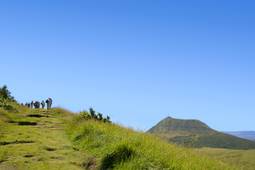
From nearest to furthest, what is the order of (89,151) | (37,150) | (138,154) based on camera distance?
(138,154), (89,151), (37,150)

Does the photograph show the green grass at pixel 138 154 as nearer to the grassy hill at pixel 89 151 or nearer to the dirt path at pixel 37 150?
the grassy hill at pixel 89 151

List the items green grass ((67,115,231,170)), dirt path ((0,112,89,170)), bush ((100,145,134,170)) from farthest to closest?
dirt path ((0,112,89,170)) < bush ((100,145,134,170)) < green grass ((67,115,231,170))

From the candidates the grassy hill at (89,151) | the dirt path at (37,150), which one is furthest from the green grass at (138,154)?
the dirt path at (37,150)

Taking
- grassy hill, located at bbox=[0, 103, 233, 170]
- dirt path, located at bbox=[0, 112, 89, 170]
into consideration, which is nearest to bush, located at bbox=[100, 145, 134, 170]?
grassy hill, located at bbox=[0, 103, 233, 170]

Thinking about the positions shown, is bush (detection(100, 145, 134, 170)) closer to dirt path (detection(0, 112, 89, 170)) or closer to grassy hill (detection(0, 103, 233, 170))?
grassy hill (detection(0, 103, 233, 170))

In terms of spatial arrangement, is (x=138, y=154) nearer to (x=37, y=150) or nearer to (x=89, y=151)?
(x=89, y=151)

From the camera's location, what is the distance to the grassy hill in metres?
13.7

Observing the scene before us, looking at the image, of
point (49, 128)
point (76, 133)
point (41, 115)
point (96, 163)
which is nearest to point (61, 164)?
point (96, 163)

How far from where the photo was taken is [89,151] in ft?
58.8

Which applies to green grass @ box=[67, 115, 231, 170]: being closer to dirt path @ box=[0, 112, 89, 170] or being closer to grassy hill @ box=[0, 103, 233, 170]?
grassy hill @ box=[0, 103, 233, 170]

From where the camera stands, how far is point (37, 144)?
19.9m

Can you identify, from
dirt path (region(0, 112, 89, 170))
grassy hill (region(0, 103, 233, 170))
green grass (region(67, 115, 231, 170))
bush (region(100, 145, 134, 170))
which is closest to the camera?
green grass (region(67, 115, 231, 170))

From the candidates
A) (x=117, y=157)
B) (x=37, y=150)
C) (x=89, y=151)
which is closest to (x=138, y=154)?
(x=117, y=157)

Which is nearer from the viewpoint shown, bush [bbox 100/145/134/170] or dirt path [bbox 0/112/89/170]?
bush [bbox 100/145/134/170]
